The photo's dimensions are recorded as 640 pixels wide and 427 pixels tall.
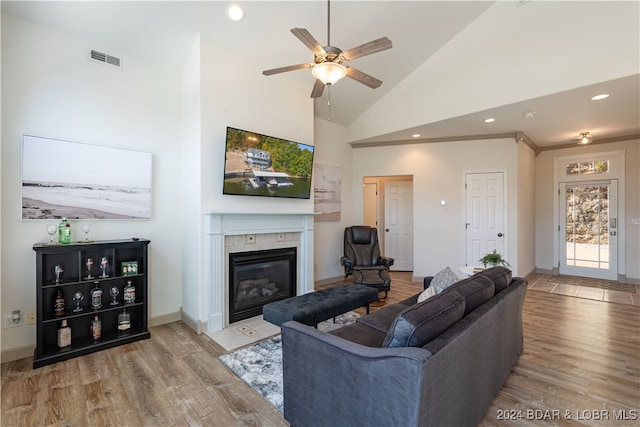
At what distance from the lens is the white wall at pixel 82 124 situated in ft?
8.71

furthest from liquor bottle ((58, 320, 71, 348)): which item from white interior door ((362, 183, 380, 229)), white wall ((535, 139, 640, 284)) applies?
white wall ((535, 139, 640, 284))

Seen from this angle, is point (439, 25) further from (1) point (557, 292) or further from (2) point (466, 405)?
(1) point (557, 292)

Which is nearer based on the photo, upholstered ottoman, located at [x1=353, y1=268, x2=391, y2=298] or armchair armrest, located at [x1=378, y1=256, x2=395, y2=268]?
upholstered ottoman, located at [x1=353, y1=268, x2=391, y2=298]

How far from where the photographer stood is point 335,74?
2.57 meters

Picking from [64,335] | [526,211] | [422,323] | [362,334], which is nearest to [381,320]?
[362,334]

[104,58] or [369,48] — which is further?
[104,58]

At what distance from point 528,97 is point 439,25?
150cm

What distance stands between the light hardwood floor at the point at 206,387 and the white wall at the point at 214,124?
0.73 meters

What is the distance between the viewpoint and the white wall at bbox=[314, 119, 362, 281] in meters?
5.45

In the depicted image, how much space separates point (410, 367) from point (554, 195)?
7.02 meters

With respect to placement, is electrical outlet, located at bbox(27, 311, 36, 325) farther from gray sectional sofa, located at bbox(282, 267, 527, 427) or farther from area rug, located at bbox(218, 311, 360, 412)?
gray sectional sofa, located at bbox(282, 267, 527, 427)

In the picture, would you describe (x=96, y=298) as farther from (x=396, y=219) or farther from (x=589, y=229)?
(x=589, y=229)

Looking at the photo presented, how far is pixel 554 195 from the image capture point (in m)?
6.30

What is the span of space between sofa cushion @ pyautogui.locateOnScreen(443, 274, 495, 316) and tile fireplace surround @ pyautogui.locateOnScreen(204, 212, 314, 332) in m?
2.50
